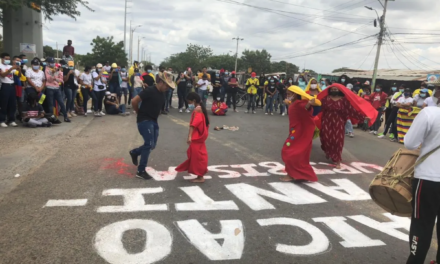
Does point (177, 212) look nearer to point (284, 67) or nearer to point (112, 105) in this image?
point (112, 105)

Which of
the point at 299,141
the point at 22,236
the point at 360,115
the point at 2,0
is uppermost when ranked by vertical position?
the point at 2,0

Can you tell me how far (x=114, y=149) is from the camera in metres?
7.16

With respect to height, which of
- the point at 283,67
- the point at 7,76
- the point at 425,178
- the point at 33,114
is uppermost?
the point at 283,67

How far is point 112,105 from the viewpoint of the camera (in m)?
12.0

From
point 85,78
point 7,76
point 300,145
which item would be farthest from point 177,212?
point 85,78

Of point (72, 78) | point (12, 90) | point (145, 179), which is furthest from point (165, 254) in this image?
point (72, 78)

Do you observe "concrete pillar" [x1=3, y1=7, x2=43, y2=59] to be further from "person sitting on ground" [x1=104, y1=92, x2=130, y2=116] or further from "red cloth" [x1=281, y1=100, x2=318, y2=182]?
"red cloth" [x1=281, y1=100, x2=318, y2=182]

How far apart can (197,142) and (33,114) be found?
5703 millimetres

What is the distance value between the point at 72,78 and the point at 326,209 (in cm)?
890

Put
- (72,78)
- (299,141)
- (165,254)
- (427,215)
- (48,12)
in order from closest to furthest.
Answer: (427,215) < (165,254) < (299,141) < (72,78) < (48,12)

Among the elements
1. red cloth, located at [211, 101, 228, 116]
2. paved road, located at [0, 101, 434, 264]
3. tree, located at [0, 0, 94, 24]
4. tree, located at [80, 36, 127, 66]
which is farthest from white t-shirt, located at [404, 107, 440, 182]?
tree, located at [80, 36, 127, 66]

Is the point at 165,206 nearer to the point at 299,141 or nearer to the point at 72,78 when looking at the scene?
the point at 299,141

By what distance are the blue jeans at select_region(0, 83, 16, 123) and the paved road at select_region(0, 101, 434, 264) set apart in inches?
61.2

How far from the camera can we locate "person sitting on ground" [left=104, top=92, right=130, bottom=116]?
471 inches
